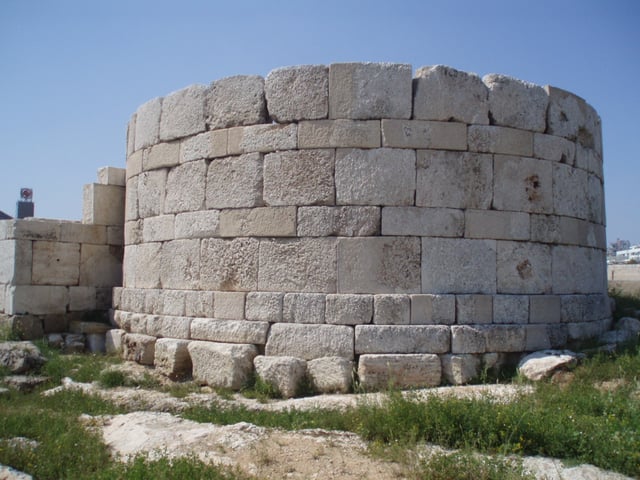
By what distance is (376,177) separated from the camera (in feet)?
21.5

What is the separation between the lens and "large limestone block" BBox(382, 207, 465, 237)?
21.3 feet

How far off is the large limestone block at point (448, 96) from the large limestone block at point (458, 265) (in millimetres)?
1440

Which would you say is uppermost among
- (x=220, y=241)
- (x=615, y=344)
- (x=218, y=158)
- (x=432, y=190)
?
(x=218, y=158)

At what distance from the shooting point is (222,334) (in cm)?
684

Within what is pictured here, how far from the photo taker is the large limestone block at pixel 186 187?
7.41m

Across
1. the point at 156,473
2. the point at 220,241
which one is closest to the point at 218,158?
the point at 220,241

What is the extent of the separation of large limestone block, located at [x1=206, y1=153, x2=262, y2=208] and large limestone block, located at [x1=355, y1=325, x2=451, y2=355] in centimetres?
201

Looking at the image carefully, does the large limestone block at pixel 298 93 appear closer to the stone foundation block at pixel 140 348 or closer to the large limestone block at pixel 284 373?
the large limestone block at pixel 284 373

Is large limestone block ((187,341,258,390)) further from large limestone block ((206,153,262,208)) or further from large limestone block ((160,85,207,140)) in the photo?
large limestone block ((160,85,207,140))

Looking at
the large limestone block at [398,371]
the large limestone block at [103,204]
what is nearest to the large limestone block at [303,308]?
the large limestone block at [398,371]

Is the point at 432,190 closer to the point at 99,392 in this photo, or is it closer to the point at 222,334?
the point at 222,334

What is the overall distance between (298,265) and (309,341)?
865 mm

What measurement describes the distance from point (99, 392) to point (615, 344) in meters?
6.14

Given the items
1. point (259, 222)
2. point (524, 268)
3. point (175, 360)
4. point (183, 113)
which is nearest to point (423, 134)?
point (524, 268)
